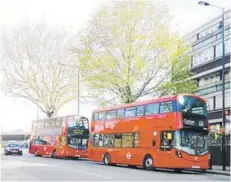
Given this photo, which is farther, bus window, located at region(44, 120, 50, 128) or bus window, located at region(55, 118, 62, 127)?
bus window, located at region(44, 120, 50, 128)

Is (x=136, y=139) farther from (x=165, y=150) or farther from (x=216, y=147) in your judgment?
(x=216, y=147)

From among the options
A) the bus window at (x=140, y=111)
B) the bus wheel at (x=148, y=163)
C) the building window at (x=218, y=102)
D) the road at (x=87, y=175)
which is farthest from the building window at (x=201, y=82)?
the road at (x=87, y=175)

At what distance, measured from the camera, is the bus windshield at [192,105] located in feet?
72.4

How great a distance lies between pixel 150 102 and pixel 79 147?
1435 centimetres

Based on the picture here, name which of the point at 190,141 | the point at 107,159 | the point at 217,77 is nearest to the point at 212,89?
the point at 217,77

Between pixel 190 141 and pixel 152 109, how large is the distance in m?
2.92

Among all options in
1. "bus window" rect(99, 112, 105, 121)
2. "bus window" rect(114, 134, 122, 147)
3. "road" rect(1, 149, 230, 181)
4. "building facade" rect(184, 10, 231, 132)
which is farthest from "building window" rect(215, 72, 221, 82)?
"road" rect(1, 149, 230, 181)

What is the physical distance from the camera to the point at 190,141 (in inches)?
877

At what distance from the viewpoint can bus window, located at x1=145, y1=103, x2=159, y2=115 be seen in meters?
23.7

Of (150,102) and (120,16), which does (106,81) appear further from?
(150,102)

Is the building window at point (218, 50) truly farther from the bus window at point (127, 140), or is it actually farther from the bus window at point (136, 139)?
the bus window at point (136, 139)

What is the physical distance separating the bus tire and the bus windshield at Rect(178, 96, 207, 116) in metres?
3.66

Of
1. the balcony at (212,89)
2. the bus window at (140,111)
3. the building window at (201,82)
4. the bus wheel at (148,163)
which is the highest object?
the building window at (201,82)

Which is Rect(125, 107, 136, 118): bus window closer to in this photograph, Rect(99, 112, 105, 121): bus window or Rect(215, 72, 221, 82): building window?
Rect(99, 112, 105, 121): bus window
